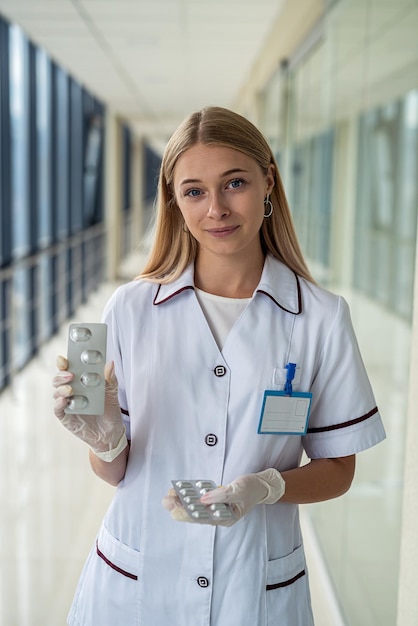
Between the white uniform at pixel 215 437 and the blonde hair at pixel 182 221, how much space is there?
3.6 inches

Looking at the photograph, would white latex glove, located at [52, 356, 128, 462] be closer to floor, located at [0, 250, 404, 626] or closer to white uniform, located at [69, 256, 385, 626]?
white uniform, located at [69, 256, 385, 626]

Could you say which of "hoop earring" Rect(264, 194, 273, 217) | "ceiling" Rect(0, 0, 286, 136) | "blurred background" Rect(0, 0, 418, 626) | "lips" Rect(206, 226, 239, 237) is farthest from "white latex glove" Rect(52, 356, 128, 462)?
"ceiling" Rect(0, 0, 286, 136)

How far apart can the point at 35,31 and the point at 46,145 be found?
2427mm

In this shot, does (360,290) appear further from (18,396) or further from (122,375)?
(18,396)

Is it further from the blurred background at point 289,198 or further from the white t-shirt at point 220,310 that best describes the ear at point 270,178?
the blurred background at point 289,198

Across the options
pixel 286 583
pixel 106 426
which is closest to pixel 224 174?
pixel 106 426

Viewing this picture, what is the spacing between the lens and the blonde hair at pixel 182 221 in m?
1.29

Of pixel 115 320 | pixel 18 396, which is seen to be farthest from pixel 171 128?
pixel 115 320

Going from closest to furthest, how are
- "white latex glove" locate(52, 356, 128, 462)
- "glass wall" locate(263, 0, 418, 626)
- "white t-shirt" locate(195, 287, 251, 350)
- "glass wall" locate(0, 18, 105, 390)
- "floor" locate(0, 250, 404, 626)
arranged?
"white latex glove" locate(52, 356, 128, 462), "white t-shirt" locate(195, 287, 251, 350), "glass wall" locate(263, 0, 418, 626), "floor" locate(0, 250, 404, 626), "glass wall" locate(0, 18, 105, 390)

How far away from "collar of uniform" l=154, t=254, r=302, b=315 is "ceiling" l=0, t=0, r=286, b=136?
10.6 ft

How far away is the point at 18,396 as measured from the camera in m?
5.21

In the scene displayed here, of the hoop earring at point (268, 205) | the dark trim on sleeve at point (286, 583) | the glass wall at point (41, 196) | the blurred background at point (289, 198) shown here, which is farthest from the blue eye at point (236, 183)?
the glass wall at point (41, 196)

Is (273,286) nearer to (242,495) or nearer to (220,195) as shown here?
(220,195)

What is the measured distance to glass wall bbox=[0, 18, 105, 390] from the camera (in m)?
5.48
